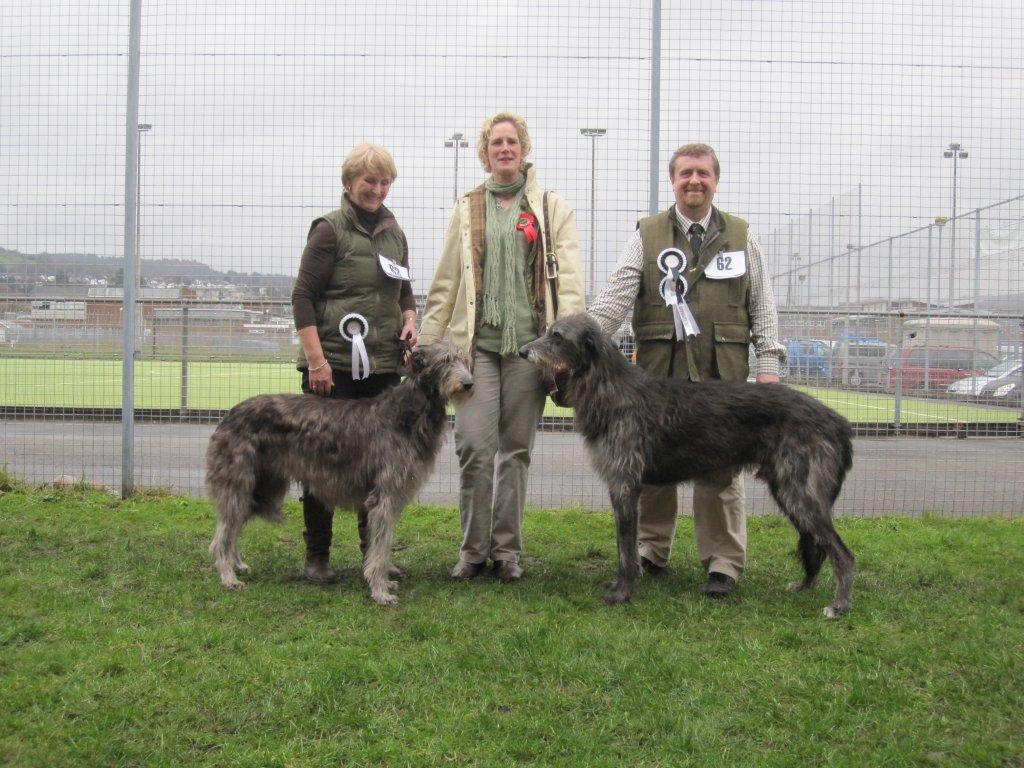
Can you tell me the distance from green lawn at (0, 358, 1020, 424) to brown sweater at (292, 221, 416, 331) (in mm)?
2899

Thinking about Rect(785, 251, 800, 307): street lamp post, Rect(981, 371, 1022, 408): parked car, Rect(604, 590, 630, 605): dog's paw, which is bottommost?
Rect(604, 590, 630, 605): dog's paw

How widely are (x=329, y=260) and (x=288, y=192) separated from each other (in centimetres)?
288

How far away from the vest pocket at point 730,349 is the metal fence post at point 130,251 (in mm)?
5242

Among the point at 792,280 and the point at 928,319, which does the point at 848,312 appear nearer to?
the point at 792,280

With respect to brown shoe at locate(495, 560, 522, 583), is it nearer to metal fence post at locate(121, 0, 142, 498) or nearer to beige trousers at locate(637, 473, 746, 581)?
beige trousers at locate(637, 473, 746, 581)

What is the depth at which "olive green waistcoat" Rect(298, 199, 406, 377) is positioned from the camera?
17.2ft

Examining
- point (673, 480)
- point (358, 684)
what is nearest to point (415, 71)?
point (673, 480)

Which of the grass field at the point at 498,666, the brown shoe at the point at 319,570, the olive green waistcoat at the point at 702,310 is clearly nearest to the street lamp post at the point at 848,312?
the grass field at the point at 498,666

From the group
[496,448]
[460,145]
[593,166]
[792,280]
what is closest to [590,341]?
[496,448]

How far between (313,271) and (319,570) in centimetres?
186

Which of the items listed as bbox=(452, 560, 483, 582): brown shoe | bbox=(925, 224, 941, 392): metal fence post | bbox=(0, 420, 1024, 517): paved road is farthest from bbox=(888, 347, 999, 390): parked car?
bbox=(452, 560, 483, 582): brown shoe

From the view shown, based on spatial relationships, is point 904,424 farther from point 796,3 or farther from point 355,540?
point 355,540

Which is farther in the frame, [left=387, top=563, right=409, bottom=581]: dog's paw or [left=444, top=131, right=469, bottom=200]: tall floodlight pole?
[left=444, top=131, right=469, bottom=200]: tall floodlight pole

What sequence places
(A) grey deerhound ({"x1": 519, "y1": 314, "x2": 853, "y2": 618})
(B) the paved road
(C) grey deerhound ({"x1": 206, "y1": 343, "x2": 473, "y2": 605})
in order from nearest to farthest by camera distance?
(A) grey deerhound ({"x1": 519, "y1": 314, "x2": 853, "y2": 618}) → (C) grey deerhound ({"x1": 206, "y1": 343, "x2": 473, "y2": 605}) → (B) the paved road
